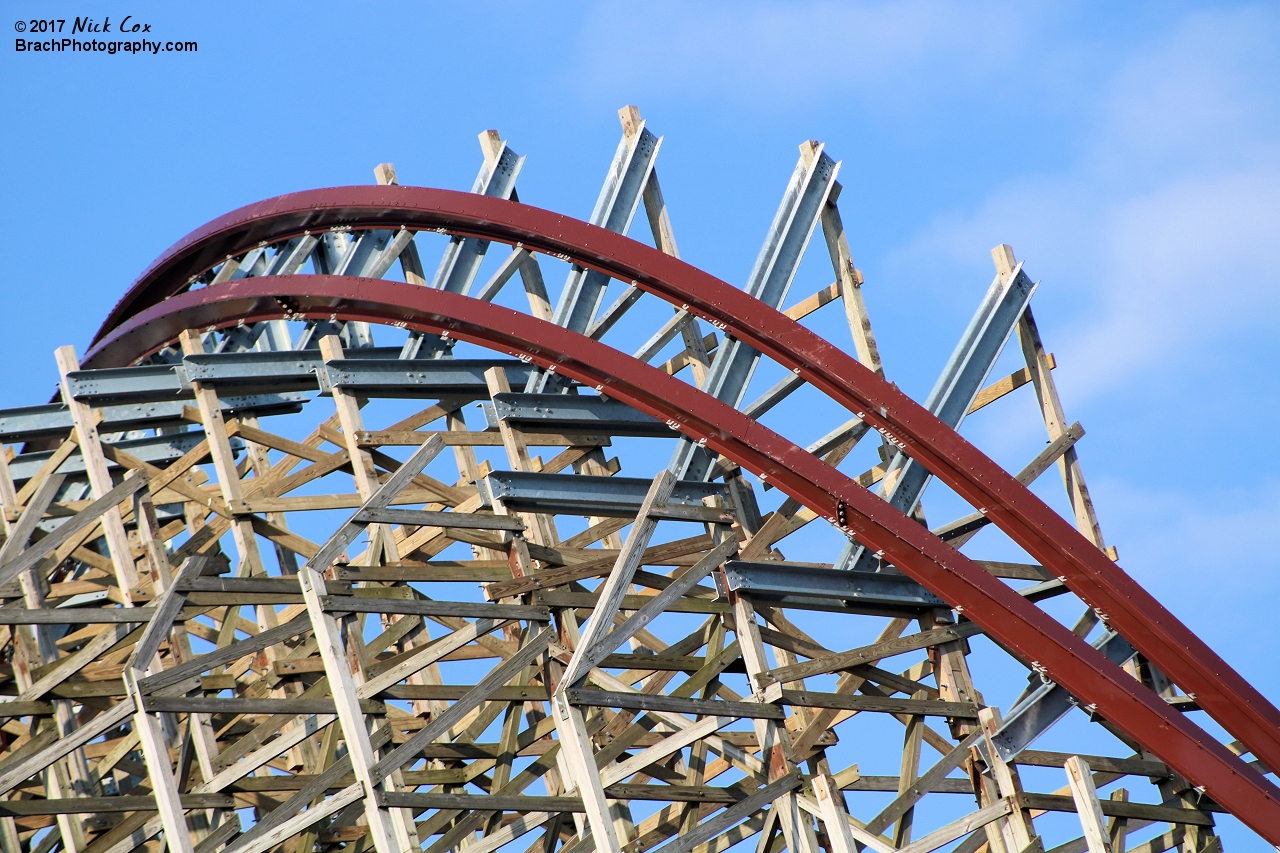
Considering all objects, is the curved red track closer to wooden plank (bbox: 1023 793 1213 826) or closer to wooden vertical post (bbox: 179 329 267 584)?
wooden plank (bbox: 1023 793 1213 826)

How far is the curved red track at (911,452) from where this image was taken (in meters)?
14.0

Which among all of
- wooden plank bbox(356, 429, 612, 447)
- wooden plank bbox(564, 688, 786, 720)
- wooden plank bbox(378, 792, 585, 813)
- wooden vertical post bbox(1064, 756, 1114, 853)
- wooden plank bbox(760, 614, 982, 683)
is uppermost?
wooden plank bbox(356, 429, 612, 447)

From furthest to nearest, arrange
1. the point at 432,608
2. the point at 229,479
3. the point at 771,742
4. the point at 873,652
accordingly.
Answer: the point at 229,479 < the point at 873,652 < the point at 771,742 < the point at 432,608

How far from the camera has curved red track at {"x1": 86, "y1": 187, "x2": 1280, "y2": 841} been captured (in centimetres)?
1403

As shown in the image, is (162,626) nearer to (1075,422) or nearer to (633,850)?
(633,850)

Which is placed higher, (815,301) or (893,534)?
(815,301)

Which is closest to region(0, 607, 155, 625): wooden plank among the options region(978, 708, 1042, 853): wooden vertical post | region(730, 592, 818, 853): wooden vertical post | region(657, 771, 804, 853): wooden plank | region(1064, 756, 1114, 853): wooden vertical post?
region(730, 592, 818, 853): wooden vertical post

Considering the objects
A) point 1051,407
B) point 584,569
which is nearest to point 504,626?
point 584,569

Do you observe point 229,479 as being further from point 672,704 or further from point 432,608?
point 672,704

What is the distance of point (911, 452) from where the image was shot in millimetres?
14938

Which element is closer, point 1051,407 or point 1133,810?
point 1133,810

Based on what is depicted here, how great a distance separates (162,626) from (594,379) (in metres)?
4.47

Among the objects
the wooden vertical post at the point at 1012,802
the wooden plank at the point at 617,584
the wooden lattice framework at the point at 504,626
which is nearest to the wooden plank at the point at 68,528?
the wooden lattice framework at the point at 504,626

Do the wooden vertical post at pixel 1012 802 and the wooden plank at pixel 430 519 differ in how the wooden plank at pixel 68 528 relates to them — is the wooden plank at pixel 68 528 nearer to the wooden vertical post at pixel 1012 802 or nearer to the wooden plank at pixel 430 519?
the wooden plank at pixel 430 519
